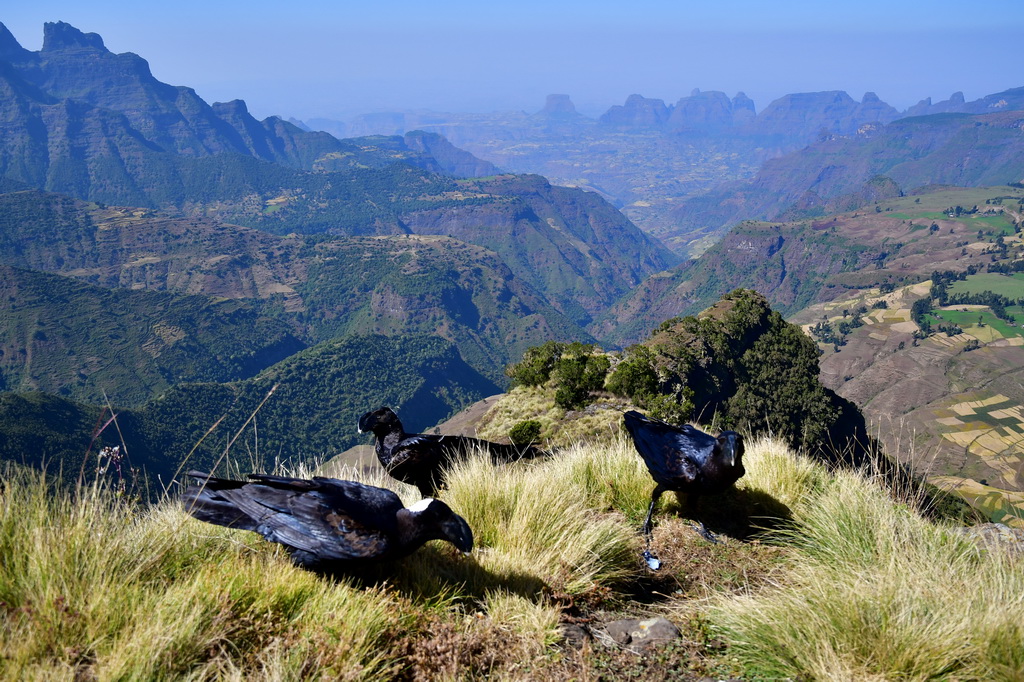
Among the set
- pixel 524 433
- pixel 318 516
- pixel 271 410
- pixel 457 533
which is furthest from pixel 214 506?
pixel 271 410

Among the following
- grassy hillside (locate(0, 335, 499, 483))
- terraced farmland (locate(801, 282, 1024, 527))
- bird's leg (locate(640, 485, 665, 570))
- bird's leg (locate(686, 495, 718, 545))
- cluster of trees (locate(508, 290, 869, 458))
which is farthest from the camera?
terraced farmland (locate(801, 282, 1024, 527))

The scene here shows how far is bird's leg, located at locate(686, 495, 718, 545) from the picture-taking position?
224 inches

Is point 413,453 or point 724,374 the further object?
point 724,374

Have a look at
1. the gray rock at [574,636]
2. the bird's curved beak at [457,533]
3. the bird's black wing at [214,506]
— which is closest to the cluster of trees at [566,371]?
the gray rock at [574,636]

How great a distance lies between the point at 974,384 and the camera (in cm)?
12500

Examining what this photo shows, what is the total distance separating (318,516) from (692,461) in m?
3.33

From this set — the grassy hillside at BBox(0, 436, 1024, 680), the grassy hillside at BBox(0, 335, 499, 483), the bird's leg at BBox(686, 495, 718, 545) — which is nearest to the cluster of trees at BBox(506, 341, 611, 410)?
the bird's leg at BBox(686, 495, 718, 545)

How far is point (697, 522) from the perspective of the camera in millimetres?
5945

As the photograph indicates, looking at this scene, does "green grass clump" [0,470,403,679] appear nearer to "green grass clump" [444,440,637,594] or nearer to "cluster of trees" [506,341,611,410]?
"green grass clump" [444,440,637,594]

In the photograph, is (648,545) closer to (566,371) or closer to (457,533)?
(457,533)

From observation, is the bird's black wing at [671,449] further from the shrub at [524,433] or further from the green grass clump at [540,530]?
the shrub at [524,433]

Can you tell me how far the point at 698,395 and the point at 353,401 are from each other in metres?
133

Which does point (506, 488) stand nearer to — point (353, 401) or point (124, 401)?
point (353, 401)

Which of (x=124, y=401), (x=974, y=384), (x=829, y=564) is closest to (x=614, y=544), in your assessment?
(x=829, y=564)
